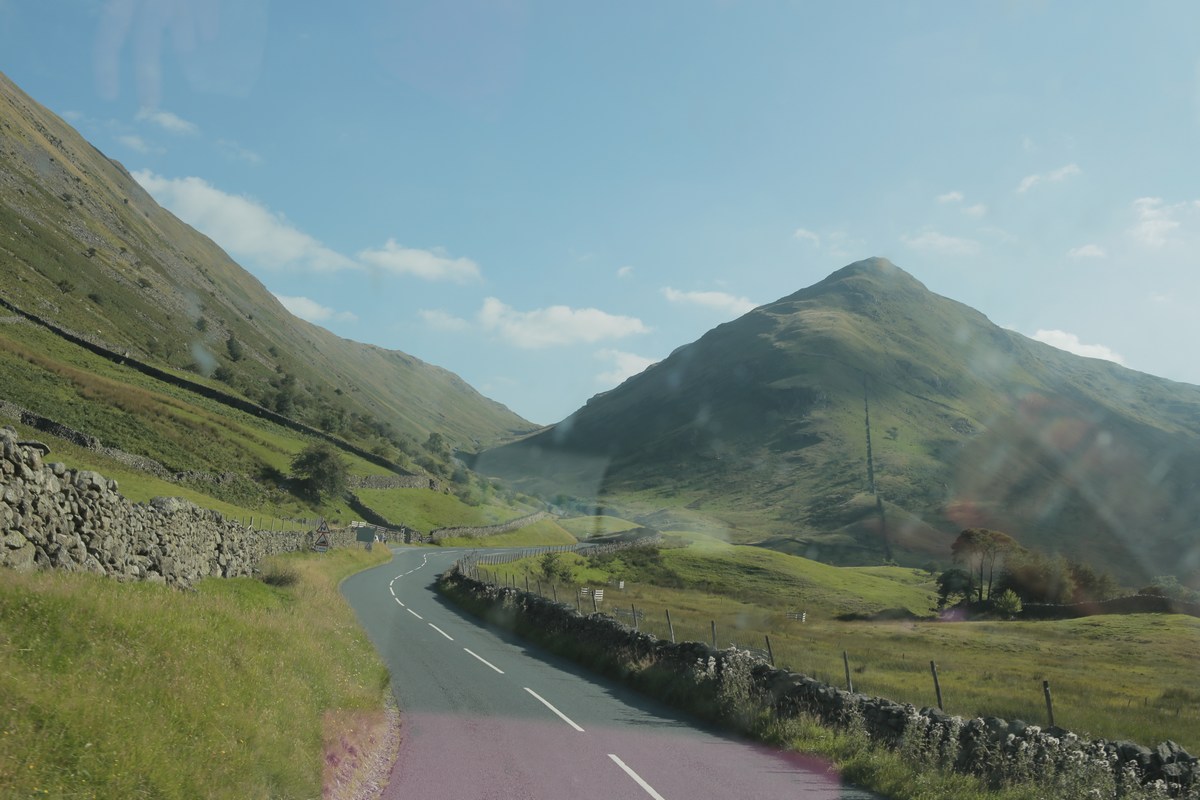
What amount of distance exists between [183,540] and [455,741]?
12.4 metres

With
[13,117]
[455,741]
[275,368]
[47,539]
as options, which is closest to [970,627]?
[455,741]

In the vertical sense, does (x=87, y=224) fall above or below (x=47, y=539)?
above

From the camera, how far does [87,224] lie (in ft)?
531

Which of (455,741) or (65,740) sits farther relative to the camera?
(455,741)

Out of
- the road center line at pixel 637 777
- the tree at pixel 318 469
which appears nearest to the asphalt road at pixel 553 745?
the road center line at pixel 637 777

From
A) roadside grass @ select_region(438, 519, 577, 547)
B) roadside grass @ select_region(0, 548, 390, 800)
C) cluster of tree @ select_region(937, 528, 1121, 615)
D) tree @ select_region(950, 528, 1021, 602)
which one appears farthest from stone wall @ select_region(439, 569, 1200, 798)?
roadside grass @ select_region(438, 519, 577, 547)

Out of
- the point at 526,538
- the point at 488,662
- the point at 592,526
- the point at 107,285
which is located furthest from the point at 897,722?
the point at 107,285

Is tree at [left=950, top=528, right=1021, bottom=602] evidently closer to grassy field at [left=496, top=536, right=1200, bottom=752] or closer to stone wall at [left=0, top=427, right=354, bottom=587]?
grassy field at [left=496, top=536, right=1200, bottom=752]

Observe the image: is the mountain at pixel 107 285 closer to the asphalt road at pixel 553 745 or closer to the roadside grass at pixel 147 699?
the asphalt road at pixel 553 745

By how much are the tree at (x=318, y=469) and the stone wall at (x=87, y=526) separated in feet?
218

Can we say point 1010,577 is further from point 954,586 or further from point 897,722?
point 897,722

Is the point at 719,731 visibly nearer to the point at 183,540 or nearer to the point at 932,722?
the point at 932,722

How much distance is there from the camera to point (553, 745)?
1357 cm

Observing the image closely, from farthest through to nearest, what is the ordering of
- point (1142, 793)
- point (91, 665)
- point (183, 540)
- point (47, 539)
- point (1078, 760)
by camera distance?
point (183, 540) < point (47, 539) < point (1078, 760) < point (1142, 793) < point (91, 665)
